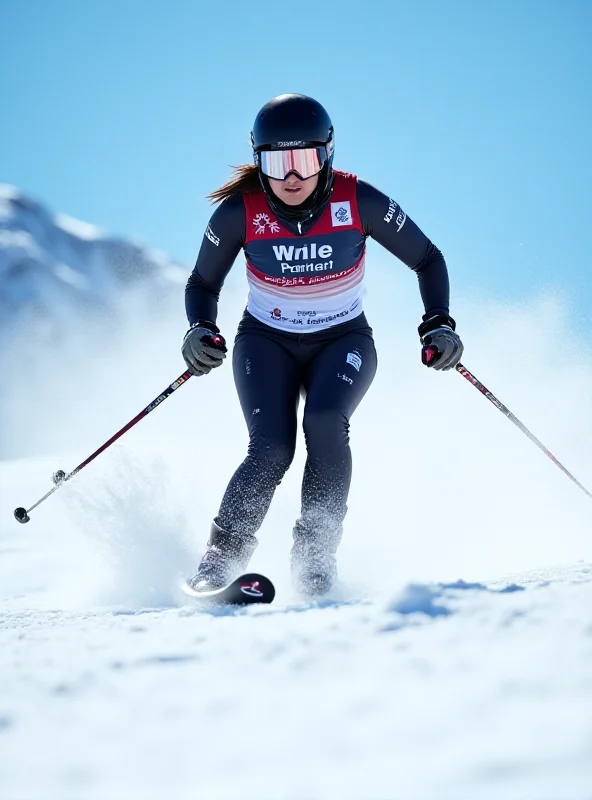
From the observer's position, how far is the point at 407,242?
3557 mm

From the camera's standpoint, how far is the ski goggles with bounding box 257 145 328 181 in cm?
316

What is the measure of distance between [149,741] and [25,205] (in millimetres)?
41444

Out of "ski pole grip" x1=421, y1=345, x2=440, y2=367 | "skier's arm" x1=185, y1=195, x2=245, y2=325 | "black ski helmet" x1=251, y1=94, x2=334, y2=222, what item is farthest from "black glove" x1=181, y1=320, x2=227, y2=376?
"ski pole grip" x1=421, y1=345, x2=440, y2=367

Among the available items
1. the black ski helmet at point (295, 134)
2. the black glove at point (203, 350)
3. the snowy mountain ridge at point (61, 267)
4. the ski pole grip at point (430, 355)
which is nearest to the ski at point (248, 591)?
the black glove at point (203, 350)

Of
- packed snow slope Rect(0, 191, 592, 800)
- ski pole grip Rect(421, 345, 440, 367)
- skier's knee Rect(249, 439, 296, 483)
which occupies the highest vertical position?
ski pole grip Rect(421, 345, 440, 367)

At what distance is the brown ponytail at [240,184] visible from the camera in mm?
3434

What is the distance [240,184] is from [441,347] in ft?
3.94

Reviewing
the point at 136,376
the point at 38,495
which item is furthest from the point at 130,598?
the point at 136,376

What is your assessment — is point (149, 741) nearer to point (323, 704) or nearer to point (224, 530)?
point (323, 704)

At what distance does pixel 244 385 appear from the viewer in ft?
10.6

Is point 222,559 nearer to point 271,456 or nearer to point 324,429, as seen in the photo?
Answer: point 271,456

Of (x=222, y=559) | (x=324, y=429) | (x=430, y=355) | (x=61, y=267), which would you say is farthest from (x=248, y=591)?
(x=61, y=267)

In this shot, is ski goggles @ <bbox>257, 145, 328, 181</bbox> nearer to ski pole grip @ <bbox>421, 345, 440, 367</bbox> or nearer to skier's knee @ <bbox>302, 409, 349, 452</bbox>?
ski pole grip @ <bbox>421, 345, 440, 367</bbox>

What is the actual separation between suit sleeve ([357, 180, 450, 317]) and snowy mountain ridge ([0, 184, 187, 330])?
94.4 ft
